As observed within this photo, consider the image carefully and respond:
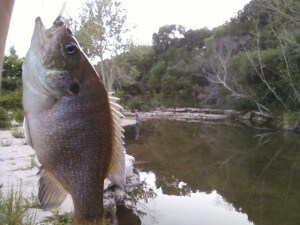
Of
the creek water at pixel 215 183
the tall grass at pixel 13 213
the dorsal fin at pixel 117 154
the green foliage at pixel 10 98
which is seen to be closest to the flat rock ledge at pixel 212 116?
the green foliage at pixel 10 98

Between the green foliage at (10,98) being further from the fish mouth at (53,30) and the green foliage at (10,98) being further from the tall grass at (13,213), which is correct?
the fish mouth at (53,30)

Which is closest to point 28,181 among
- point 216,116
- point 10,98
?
point 10,98

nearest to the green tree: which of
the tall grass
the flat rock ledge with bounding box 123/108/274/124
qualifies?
the flat rock ledge with bounding box 123/108/274/124

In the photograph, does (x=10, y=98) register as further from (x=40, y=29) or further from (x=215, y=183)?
(x=40, y=29)

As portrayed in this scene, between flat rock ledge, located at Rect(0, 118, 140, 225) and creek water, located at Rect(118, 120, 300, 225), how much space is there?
0.37 metres

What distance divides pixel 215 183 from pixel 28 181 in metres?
5.59

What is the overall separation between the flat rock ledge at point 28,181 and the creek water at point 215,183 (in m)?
0.37

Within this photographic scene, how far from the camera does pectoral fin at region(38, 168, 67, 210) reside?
1.18 metres

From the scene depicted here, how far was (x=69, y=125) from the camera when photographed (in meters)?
1.19

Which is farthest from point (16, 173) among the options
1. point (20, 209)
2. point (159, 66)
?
point (159, 66)

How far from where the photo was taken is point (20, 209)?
4.32 metres

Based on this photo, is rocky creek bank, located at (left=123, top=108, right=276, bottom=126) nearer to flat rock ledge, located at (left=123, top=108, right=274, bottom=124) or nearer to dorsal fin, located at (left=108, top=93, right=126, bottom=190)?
flat rock ledge, located at (left=123, top=108, right=274, bottom=124)

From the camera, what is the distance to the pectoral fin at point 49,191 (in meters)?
1.18

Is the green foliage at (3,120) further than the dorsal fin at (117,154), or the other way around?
the green foliage at (3,120)
